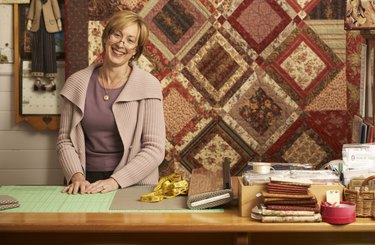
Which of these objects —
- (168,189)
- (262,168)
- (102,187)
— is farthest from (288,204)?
(102,187)

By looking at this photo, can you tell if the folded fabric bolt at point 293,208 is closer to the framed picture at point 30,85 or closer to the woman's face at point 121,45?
the woman's face at point 121,45

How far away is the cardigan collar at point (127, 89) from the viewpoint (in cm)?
307

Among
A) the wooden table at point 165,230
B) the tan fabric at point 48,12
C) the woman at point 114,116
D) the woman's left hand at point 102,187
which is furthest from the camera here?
the tan fabric at point 48,12

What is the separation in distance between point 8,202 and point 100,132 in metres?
0.90

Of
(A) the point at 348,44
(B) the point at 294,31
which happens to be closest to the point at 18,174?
(B) the point at 294,31

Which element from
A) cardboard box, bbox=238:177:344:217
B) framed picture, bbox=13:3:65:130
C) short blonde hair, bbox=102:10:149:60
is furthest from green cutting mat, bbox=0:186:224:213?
framed picture, bbox=13:3:65:130

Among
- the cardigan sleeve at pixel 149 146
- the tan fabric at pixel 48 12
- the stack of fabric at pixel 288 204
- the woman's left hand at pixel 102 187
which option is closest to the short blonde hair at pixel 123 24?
the cardigan sleeve at pixel 149 146

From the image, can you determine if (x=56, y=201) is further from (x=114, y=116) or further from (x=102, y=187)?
(x=114, y=116)

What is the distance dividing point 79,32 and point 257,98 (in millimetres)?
1257

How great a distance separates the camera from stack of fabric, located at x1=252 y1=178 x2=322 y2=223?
→ 2078mm

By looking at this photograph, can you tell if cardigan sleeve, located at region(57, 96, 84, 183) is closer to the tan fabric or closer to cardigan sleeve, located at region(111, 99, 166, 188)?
cardigan sleeve, located at region(111, 99, 166, 188)

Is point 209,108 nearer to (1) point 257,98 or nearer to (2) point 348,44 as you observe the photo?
(1) point 257,98

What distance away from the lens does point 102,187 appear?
259 cm

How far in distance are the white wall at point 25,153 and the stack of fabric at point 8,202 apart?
82.0 inches
